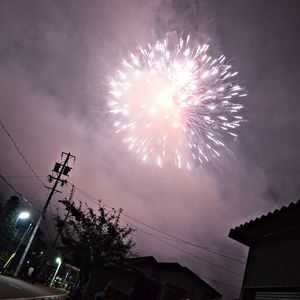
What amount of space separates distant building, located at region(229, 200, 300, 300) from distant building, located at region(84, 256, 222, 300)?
20.3m

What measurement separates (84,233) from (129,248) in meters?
4.63

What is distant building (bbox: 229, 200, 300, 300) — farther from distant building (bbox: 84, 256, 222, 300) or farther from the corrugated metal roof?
distant building (bbox: 84, 256, 222, 300)

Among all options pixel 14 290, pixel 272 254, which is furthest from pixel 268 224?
pixel 14 290

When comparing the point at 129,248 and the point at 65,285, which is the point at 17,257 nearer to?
the point at 65,285

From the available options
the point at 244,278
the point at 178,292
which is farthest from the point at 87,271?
the point at 244,278

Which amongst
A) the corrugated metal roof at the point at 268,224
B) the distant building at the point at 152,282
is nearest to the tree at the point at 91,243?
the distant building at the point at 152,282

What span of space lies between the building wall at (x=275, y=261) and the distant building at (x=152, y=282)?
20.5 meters

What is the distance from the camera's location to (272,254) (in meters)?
9.09

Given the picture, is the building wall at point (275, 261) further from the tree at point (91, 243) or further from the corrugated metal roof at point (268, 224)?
the tree at point (91, 243)

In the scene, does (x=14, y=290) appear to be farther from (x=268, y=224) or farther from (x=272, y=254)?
(x=268, y=224)

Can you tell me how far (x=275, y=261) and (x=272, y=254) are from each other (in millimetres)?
295

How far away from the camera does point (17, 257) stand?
66188 millimetres

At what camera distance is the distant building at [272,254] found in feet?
26.6

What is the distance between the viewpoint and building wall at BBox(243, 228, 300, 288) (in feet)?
26.7
